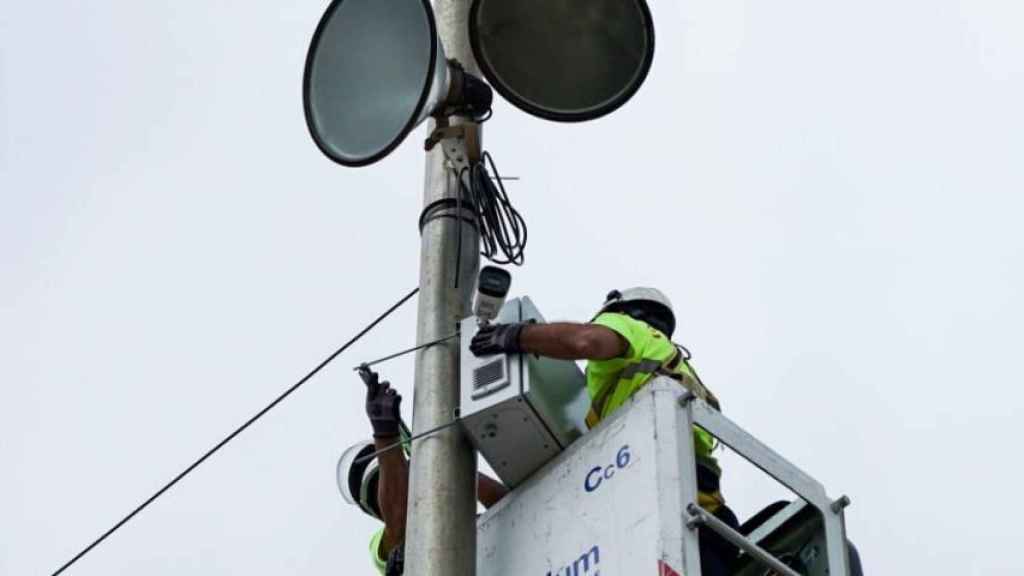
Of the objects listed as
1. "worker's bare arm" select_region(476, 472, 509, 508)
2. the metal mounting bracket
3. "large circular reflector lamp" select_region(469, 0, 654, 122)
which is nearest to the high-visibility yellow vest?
"worker's bare arm" select_region(476, 472, 509, 508)

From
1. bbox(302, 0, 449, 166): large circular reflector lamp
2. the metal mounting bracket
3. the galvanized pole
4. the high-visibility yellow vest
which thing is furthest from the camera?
the metal mounting bracket

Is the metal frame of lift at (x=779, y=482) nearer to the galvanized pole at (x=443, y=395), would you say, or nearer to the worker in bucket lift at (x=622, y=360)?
the worker in bucket lift at (x=622, y=360)

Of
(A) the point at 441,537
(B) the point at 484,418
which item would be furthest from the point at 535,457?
(A) the point at 441,537

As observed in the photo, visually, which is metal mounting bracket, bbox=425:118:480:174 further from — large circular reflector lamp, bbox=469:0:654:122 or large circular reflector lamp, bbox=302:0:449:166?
large circular reflector lamp, bbox=469:0:654:122

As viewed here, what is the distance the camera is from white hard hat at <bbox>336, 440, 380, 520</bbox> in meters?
8.20

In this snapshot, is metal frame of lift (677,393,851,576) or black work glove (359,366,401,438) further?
black work glove (359,366,401,438)

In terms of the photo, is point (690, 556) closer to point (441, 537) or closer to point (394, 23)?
point (441, 537)

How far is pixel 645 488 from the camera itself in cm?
616

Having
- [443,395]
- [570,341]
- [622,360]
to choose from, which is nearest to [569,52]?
[622,360]

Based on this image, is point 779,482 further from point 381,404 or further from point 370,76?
point 370,76

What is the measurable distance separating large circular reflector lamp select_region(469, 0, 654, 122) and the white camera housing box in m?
1.09

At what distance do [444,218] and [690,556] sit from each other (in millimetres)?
1978

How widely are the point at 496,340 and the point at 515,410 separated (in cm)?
26

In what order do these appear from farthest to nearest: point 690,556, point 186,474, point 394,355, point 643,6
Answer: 1. point 186,474
2. point 643,6
3. point 394,355
4. point 690,556
